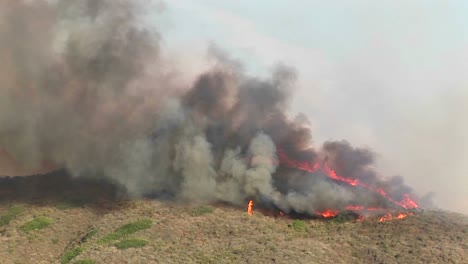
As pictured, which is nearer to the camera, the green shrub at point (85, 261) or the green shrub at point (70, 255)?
the green shrub at point (85, 261)

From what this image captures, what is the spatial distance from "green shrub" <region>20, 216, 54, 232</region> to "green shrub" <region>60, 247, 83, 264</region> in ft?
28.2

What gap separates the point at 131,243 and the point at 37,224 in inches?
648

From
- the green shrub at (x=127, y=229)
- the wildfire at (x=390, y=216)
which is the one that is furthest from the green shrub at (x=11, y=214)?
the wildfire at (x=390, y=216)

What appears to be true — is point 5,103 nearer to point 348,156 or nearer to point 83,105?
point 83,105

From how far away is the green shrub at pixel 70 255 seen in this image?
63.2m

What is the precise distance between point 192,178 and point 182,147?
569 centimetres

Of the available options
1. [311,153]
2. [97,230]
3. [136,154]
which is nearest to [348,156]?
[311,153]

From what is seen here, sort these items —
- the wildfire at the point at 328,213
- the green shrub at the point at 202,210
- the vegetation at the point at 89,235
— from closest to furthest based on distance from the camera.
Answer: the vegetation at the point at 89,235 → the green shrub at the point at 202,210 → the wildfire at the point at 328,213

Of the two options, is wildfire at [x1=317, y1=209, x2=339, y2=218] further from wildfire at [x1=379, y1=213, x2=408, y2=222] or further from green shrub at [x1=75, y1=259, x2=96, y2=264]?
green shrub at [x1=75, y1=259, x2=96, y2=264]

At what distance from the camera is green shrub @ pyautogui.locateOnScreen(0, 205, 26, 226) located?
7491 centimetres

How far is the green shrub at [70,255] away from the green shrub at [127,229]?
297cm

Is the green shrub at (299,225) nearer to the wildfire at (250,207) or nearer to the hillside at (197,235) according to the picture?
the hillside at (197,235)

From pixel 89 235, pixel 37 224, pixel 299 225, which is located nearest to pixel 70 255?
pixel 89 235

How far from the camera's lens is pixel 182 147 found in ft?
280
